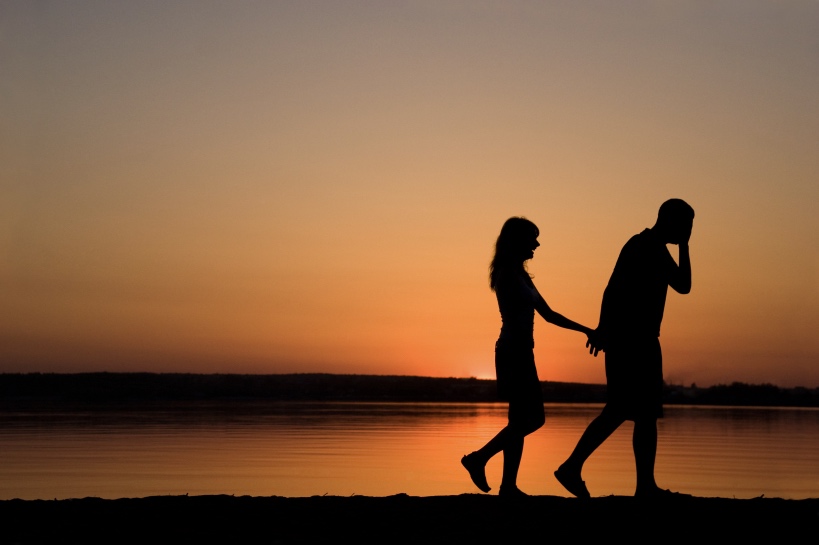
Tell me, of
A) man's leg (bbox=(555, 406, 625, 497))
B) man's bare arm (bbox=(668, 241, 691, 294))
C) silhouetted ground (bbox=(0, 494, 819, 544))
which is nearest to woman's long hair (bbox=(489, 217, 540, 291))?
man's bare arm (bbox=(668, 241, 691, 294))

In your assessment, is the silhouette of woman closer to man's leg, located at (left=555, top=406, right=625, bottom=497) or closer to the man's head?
man's leg, located at (left=555, top=406, right=625, bottom=497)

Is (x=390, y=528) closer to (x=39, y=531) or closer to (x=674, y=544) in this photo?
(x=674, y=544)

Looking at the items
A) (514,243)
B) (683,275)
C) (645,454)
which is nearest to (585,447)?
(645,454)

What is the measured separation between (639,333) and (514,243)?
1.20 m

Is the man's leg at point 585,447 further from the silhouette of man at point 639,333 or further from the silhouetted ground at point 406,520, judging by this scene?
the silhouetted ground at point 406,520

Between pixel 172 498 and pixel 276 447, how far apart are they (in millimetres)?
16670

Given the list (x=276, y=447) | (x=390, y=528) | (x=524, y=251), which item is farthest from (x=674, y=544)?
(x=276, y=447)

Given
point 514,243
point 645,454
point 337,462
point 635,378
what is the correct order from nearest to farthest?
point 645,454, point 635,378, point 514,243, point 337,462

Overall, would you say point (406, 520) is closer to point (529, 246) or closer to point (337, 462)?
point (529, 246)

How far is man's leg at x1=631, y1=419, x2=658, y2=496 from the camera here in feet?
26.9

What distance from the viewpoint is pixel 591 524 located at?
6949 millimetres

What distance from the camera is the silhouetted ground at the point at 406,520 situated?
6734 mm

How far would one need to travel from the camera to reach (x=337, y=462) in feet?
68.8

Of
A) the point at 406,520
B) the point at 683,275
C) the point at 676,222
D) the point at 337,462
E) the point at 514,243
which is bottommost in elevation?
the point at 337,462
